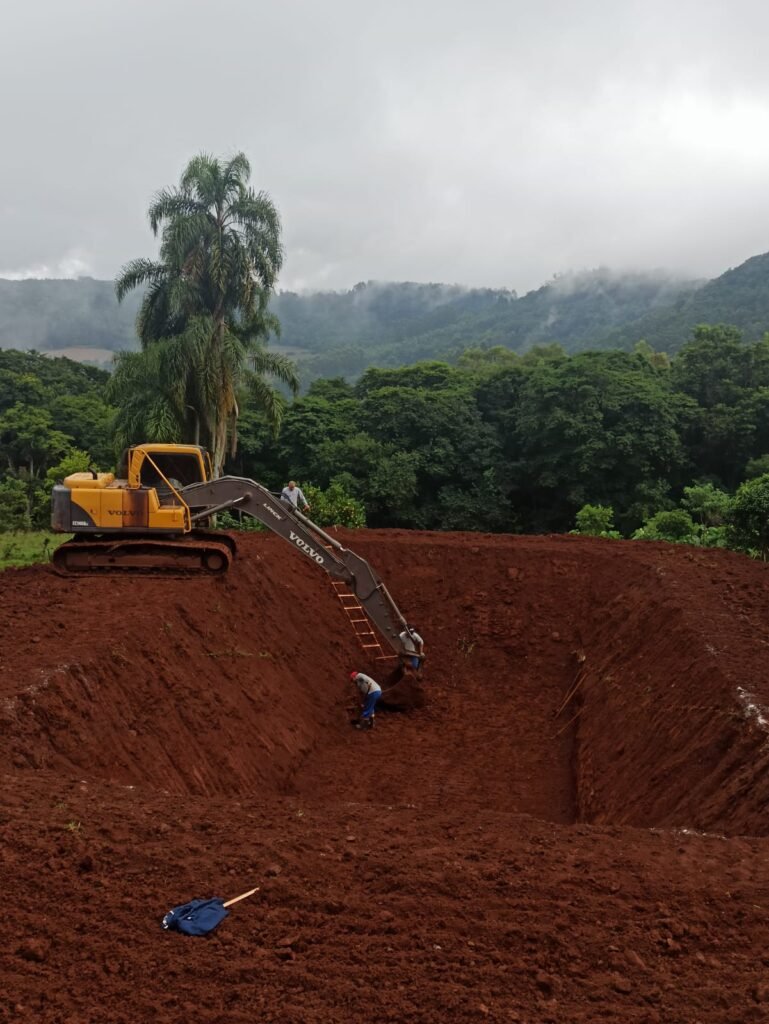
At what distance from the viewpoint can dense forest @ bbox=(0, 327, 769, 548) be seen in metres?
33.4

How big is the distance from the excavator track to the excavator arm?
697mm

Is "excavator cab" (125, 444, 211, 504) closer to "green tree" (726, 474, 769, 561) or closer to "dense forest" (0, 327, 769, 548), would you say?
"green tree" (726, 474, 769, 561)

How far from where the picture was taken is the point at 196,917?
4805 mm

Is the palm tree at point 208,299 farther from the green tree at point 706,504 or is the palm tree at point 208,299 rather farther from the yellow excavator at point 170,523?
the green tree at point 706,504

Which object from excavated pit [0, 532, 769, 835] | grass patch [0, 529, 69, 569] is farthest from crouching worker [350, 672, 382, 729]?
grass patch [0, 529, 69, 569]

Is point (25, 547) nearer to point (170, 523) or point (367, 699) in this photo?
point (170, 523)

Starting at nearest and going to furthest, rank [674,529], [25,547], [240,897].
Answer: [240,897], [25,547], [674,529]

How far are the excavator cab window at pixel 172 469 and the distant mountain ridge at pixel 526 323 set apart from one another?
6934 cm

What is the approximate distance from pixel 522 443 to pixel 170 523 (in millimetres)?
25836

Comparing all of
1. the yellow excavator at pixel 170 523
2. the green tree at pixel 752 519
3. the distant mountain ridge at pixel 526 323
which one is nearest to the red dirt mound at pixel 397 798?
the yellow excavator at pixel 170 523

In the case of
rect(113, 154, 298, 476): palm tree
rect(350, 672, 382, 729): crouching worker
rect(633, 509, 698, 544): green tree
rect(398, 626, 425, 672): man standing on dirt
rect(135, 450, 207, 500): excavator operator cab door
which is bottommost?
rect(350, 672, 382, 729): crouching worker

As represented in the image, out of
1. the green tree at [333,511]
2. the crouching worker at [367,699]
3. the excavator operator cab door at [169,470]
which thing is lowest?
the crouching worker at [367,699]

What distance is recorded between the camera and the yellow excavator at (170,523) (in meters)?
13.0

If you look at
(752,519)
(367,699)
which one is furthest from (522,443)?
(367,699)
